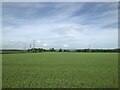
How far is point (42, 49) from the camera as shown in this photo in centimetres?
14712

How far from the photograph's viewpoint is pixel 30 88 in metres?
10.1

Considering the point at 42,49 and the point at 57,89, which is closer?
the point at 57,89

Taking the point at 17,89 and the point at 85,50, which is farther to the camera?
the point at 85,50

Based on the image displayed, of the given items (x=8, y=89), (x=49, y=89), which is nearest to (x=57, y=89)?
(x=49, y=89)

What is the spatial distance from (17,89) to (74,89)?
2489 millimetres

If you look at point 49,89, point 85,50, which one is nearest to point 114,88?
point 49,89

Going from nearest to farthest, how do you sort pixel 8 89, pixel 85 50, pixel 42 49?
pixel 8 89 < pixel 85 50 < pixel 42 49

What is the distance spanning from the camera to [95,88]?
33.7 ft

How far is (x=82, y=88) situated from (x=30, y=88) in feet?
7.67

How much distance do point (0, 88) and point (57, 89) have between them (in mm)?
2506

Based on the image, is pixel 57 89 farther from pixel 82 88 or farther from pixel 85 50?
pixel 85 50

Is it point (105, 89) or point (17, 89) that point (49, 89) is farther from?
point (105, 89)

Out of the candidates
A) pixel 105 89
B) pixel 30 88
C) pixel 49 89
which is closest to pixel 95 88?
pixel 105 89

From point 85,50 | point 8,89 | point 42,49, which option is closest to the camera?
point 8,89
